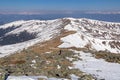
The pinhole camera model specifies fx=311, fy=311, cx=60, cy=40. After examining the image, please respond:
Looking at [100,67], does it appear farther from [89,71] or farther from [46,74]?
[46,74]

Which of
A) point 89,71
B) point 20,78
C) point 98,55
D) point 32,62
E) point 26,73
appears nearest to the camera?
point 20,78

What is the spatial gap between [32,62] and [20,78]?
13.0 m

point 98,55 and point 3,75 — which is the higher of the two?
point 3,75

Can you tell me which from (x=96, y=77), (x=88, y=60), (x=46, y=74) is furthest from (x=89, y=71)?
(x=88, y=60)

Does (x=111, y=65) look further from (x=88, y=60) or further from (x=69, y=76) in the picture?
(x=69, y=76)

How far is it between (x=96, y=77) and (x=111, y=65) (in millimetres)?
11473

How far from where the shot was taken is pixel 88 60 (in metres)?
52.6

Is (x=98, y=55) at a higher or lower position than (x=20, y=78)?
lower

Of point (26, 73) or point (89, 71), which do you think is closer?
point (26, 73)

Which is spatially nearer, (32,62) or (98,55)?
(32,62)

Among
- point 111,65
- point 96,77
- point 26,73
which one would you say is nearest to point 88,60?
point 111,65

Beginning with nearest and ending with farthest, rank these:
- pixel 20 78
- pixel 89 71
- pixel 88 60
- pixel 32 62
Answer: pixel 20 78 → pixel 89 71 → pixel 32 62 → pixel 88 60

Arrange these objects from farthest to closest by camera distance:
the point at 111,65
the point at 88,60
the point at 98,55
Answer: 1. the point at 98,55
2. the point at 88,60
3. the point at 111,65

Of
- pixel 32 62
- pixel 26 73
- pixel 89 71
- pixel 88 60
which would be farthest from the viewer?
pixel 88 60
